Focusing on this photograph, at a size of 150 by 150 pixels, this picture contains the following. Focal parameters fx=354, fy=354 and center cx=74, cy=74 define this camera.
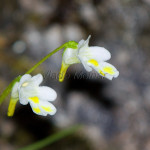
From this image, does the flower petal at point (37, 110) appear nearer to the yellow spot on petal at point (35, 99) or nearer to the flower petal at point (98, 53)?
the yellow spot on petal at point (35, 99)

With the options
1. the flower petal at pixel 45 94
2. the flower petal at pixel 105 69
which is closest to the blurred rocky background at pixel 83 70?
the flower petal at pixel 45 94

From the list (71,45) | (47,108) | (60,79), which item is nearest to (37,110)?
(47,108)

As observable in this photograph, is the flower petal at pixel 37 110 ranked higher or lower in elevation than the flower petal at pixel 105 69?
lower

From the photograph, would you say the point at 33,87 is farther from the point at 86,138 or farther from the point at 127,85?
the point at 127,85

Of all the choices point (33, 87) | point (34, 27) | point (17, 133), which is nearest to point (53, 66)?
point (34, 27)

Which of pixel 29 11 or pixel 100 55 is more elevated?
pixel 29 11

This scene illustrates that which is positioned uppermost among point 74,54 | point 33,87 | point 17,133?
point 17,133
